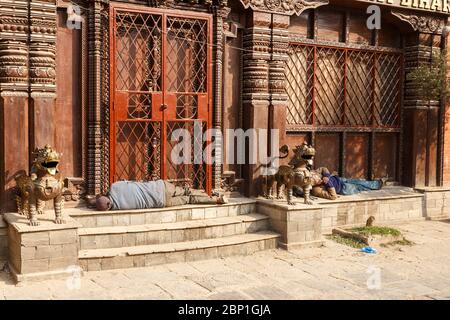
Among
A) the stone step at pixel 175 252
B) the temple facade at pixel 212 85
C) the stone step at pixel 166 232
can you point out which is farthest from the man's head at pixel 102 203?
the stone step at pixel 175 252

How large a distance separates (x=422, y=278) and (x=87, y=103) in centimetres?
613

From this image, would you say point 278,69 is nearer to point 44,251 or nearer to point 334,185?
point 334,185

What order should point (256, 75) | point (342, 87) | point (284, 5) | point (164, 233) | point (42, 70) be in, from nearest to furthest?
point (42, 70)
point (164, 233)
point (256, 75)
point (284, 5)
point (342, 87)

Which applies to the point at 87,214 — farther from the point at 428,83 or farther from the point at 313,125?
the point at 428,83

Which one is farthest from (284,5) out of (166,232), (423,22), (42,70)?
(166,232)

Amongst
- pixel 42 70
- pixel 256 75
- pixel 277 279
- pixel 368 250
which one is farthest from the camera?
pixel 256 75

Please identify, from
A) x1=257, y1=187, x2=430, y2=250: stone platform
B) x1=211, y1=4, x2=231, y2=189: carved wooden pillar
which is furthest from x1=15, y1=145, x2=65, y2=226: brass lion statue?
x1=257, y1=187, x2=430, y2=250: stone platform

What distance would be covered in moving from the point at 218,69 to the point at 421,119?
5387 millimetres

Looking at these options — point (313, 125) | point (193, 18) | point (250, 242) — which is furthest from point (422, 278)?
point (193, 18)

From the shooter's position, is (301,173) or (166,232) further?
(301,173)

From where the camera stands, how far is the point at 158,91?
9117 mm

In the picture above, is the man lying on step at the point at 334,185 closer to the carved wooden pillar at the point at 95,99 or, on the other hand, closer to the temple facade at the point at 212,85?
the temple facade at the point at 212,85

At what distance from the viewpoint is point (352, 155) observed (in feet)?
39.2

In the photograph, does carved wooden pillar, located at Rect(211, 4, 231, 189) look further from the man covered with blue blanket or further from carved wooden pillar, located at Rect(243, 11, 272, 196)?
the man covered with blue blanket
